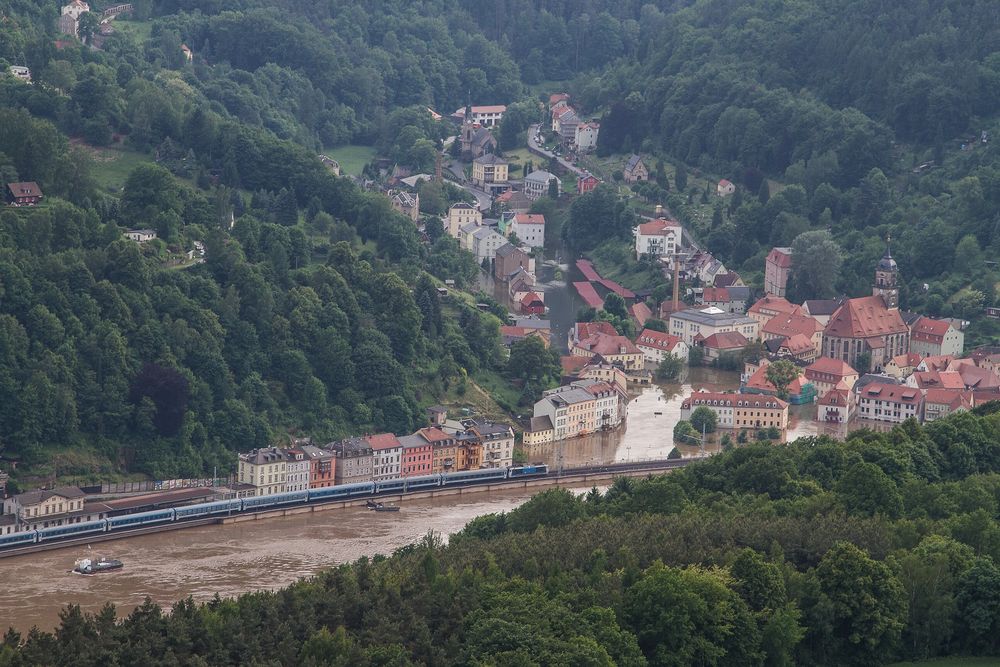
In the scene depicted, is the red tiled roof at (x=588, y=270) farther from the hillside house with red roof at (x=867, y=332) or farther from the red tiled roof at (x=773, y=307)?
the hillside house with red roof at (x=867, y=332)

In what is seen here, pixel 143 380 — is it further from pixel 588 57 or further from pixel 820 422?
pixel 588 57

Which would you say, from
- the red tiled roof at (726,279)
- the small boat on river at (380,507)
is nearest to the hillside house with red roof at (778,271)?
the red tiled roof at (726,279)

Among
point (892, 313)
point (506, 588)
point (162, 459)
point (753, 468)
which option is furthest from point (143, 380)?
point (892, 313)

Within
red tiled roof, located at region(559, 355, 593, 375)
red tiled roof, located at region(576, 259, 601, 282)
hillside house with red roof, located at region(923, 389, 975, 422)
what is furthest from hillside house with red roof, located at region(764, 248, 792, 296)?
hillside house with red roof, located at region(923, 389, 975, 422)

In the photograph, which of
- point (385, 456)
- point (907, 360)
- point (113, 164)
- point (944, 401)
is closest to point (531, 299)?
point (907, 360)

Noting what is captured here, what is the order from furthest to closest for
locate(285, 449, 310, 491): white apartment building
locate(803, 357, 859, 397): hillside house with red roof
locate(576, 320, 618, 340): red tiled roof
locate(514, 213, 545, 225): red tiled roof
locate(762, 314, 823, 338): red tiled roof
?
locate(514, 213, 545, 225): red tiled roof
locate(762, 314, 823, 338): red tiled roof
locate(576, 320, 618, 340): red tiled roof
locate(803, 357, 859, 397): hillside house with red roof
locate(285, 449, 310, 491): white apartment building

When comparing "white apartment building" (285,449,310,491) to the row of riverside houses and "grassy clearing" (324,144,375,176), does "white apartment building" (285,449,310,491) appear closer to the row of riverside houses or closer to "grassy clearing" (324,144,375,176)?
the row of riverside houses

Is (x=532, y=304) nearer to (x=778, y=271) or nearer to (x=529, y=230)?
(x=778, y=271)

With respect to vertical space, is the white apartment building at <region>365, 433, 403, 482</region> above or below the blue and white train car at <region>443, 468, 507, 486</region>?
above
